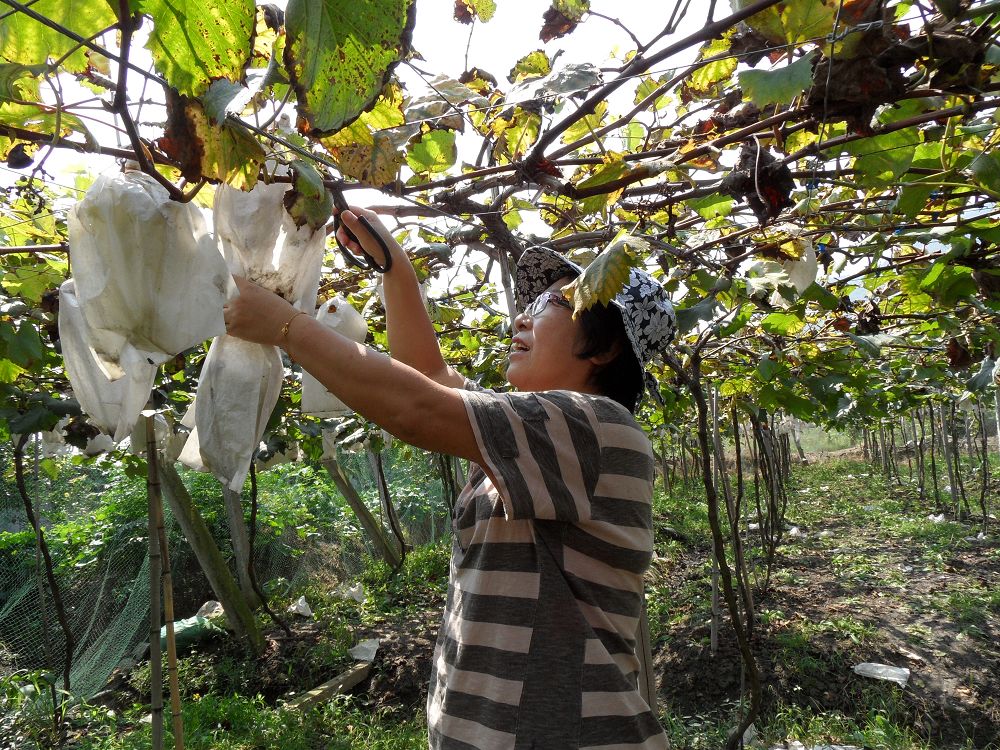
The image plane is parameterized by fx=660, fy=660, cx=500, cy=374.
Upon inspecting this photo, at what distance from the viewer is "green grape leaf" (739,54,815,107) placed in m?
0.98

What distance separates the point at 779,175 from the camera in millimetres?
1206

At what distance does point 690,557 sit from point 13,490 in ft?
28.2

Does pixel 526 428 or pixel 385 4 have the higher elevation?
pixel 385 4

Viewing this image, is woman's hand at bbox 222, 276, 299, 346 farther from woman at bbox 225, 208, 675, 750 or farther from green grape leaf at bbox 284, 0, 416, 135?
green grape leaf at bbox 284, 0, 416, 135

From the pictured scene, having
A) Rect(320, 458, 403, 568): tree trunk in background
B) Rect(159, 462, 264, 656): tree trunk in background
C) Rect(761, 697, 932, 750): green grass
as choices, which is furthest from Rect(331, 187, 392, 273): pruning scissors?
Rect(320, 458, 403, 568): tree trunk in background

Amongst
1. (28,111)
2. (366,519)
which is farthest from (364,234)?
(366,519)

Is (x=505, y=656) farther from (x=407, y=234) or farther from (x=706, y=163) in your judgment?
(x=407, y=234)

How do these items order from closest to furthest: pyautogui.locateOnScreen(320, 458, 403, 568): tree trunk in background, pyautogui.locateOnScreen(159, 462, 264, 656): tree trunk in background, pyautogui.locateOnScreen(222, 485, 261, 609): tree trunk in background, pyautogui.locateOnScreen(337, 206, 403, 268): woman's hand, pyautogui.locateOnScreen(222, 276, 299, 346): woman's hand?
pyautogui.locateOnScreen(222, 276, 299, 346): woman's hand < pyautogui.locateOnScreen(337, 206, 403, 268): woman's hand < pyautogui.locateOnScreen(159, 462, 264, 656): tree trunk in background < pyautogui.locateOnScreen(222, 485, 261, 609): tree trunk in background < pyautogui.locateOnScreen(320, 458, 403, 568): tree trunk in background

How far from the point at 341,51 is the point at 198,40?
5.8 inches

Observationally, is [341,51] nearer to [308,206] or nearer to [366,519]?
[308,206]

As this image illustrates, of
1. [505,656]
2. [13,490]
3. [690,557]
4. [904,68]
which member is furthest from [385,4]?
[13,490]

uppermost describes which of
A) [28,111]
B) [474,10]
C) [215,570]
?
[474,10]

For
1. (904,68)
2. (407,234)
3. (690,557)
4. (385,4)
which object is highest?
(407,234)

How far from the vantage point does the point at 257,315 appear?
3.06ft
